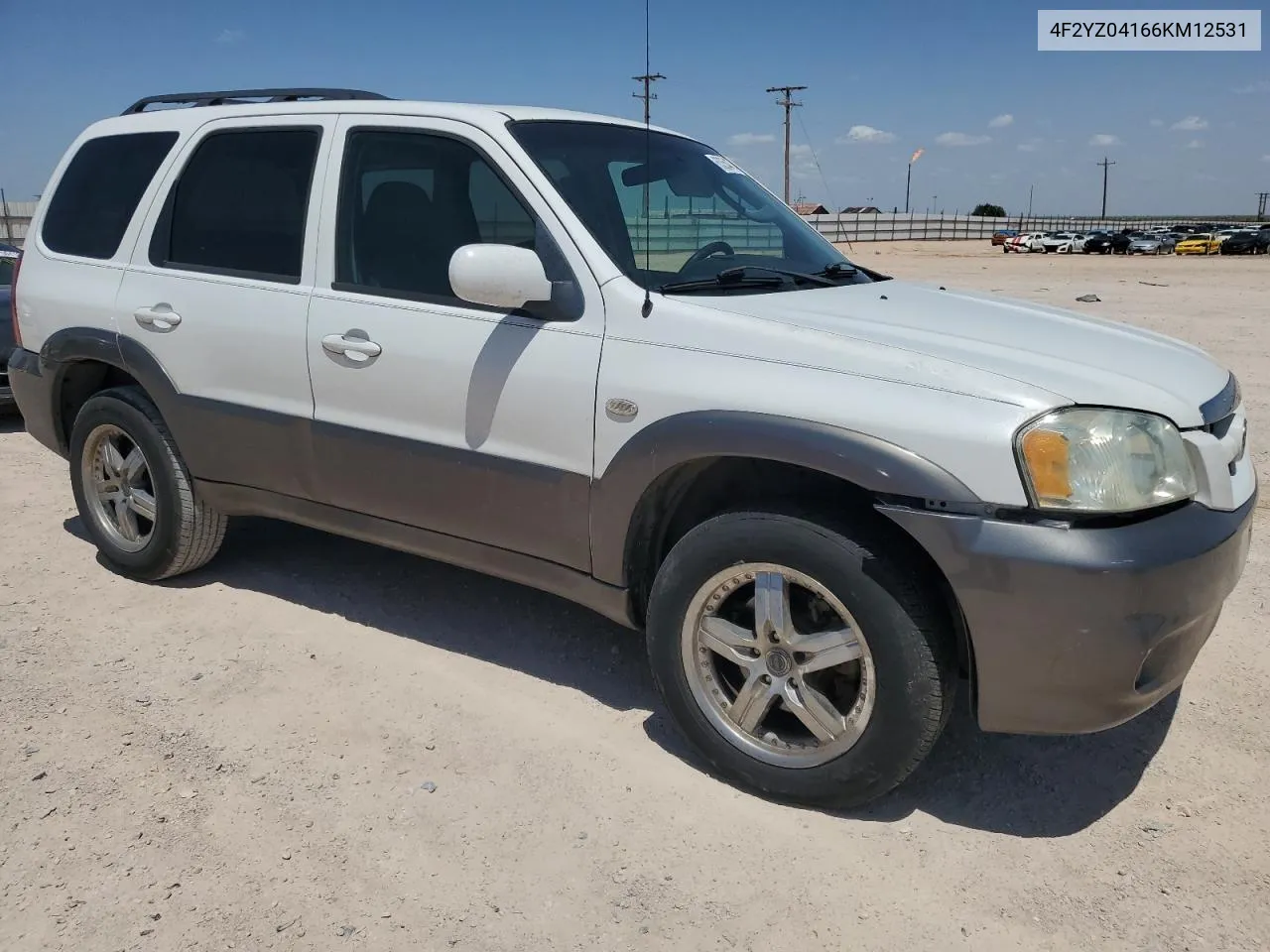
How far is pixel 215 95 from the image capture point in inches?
175

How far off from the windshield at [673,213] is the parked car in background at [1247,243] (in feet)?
169

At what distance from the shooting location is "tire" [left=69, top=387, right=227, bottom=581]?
14.1ft

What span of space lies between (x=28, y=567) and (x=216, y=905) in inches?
121

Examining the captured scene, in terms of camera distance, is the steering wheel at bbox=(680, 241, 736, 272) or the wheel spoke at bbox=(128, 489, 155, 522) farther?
the wheel spoke at bbox=(128, 489, 155, 522)

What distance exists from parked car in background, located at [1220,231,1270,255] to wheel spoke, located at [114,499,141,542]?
5283 cm

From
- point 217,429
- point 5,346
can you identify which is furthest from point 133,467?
point 5,346

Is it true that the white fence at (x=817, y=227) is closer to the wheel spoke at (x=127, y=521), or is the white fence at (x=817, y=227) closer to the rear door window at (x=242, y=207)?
the rear door window at (x=242, y=207)

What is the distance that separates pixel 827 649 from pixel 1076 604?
2.13 feet

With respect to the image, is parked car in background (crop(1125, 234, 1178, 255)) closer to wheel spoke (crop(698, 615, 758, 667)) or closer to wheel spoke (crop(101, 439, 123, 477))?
wheel spoke (crop(101, 439, 123, 477))

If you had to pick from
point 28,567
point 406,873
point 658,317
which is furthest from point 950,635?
point 28,567

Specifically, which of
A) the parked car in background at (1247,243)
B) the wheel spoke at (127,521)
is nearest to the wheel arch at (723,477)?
the wheel spoke at (127,521)

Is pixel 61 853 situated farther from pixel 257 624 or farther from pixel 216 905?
pixel 257 624

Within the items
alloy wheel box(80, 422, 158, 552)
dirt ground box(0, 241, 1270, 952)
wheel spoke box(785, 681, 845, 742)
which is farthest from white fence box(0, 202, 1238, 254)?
alloy wheel box(80, 422, 158, 552)

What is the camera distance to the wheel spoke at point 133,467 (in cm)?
446
